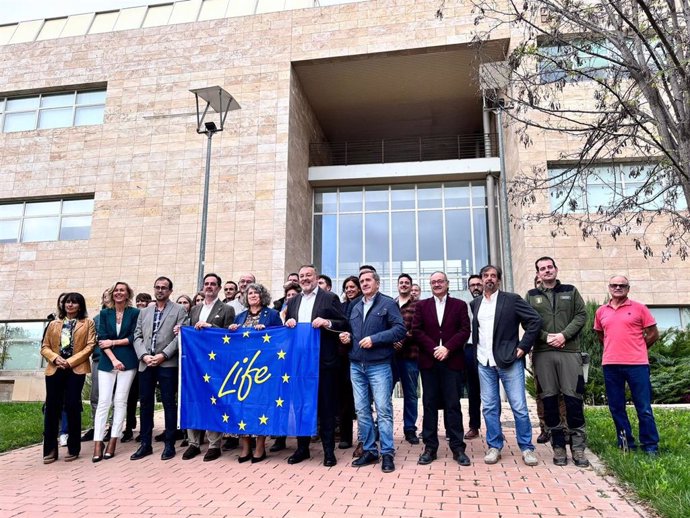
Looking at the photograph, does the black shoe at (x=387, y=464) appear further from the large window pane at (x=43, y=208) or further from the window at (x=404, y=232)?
the large window pane at (x=43, y=208)

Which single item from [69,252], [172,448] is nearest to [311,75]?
[69,252]

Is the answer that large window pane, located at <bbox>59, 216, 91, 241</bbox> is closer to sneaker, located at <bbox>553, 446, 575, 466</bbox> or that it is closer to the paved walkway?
the paved walkway

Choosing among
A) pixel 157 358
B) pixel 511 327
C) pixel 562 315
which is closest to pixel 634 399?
pixel 562 315

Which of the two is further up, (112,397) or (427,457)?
(112,397)

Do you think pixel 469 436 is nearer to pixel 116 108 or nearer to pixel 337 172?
pixel 337 172

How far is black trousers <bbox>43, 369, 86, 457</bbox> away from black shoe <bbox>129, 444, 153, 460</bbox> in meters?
0.72

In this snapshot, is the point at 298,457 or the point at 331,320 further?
the point at 331,320

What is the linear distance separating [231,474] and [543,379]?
10.8 feet

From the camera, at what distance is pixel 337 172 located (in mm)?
20828

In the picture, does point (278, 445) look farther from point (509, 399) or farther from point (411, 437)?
point (509, 399)

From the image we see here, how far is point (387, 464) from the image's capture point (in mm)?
4969

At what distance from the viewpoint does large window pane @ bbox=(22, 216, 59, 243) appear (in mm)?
19766

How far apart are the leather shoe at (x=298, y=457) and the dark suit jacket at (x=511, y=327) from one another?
225 cm

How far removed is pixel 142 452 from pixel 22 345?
1649 centimetres
